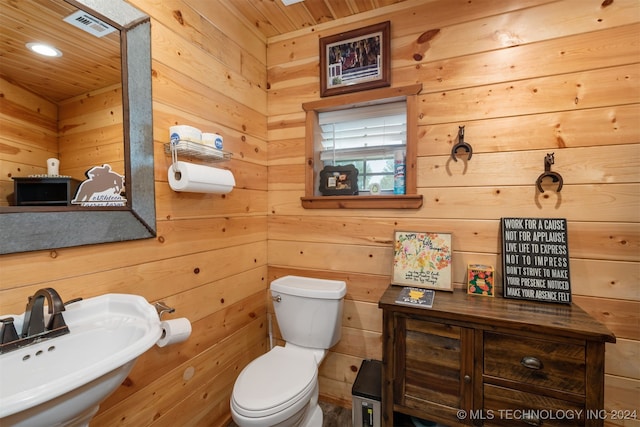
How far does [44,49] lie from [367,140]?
5.02 ft

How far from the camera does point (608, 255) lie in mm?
1318

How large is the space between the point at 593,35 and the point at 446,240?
1.17m

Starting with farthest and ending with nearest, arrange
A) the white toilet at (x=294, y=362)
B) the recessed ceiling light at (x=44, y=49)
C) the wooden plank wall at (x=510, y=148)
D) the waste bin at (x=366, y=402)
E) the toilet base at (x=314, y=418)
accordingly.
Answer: the toilet base at (x=314, y=418) → the waste bin at (x=366, y=402) → the wooden plank wall at (x=510, y=148) → the white toilet at (x=294, y=362) → the recessed ceiling light at (x=44, y=49)

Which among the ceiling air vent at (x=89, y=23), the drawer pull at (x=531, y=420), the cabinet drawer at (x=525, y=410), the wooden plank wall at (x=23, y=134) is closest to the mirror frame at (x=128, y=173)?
the ceiling air vent at (x=89, y=23)

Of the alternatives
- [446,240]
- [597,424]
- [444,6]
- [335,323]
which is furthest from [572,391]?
[444,6]

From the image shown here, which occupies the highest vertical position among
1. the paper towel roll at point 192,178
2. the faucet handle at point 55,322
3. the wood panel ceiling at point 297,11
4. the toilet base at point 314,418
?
the wood panel ceiling at point 297,11

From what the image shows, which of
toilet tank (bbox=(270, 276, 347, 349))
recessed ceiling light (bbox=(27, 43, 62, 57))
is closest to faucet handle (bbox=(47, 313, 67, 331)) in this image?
recessed ceiling light (bbox=(27, 43, 62, 57))

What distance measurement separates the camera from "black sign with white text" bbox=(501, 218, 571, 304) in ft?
4.35

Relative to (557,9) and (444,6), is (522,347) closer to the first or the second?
(557,9)

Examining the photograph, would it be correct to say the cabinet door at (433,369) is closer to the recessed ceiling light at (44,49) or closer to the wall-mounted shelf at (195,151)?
the wall-mounted shelf at (195,151)

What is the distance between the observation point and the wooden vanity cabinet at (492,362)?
1.08 metres

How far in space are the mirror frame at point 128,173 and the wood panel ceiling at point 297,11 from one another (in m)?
0.74

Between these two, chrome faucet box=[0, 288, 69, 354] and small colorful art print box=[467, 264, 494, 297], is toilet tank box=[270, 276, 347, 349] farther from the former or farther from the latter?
chrome faucet box=[0, 288, 69, 354]

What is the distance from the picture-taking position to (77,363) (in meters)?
0.86
